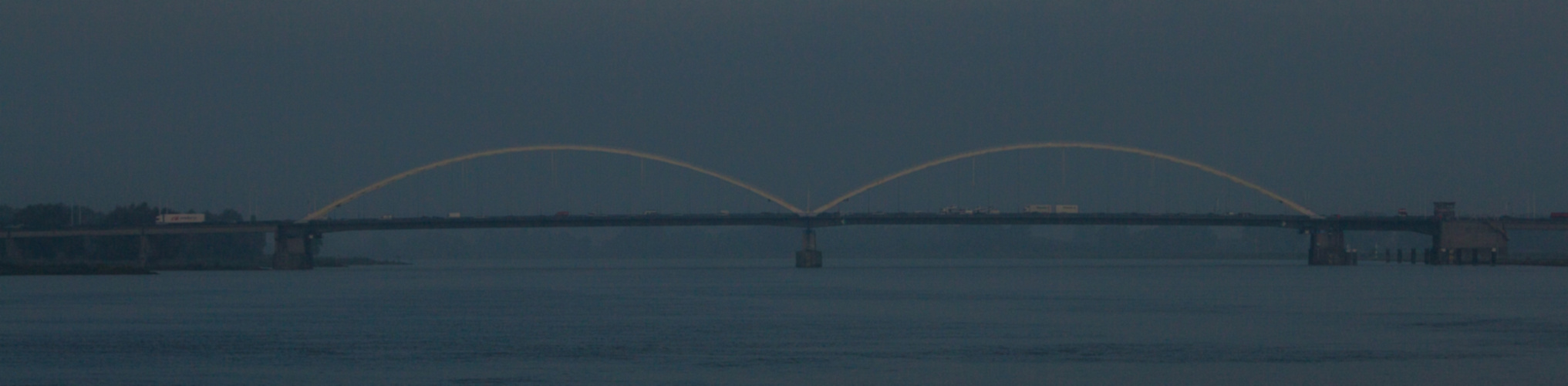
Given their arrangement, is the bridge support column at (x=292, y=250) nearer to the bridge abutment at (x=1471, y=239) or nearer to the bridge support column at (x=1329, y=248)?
the bridge support column at (x=1329, y=248)

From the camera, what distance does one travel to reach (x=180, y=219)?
18488 centimetres

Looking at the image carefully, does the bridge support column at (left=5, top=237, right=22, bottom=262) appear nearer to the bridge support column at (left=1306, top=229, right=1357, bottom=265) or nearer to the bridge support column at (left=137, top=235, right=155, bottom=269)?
the bridge support column at (left=137, top=235, right=155, bottom=269)

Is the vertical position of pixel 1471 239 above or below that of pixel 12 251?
below

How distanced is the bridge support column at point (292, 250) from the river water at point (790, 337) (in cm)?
8302

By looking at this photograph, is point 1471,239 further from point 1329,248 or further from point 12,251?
point 12,251

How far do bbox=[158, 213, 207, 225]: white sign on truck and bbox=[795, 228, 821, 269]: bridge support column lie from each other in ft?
201

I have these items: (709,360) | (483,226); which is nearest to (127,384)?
(709,360)

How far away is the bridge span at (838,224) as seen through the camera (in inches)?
6388

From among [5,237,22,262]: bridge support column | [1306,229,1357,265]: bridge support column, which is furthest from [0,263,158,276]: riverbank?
[1306,229,1357,265]: bridge support column

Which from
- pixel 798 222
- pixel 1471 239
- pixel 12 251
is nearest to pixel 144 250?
pixel 12 251

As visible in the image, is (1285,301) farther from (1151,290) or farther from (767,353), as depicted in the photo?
(767,353)

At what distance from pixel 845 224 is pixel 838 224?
→ 0.99m

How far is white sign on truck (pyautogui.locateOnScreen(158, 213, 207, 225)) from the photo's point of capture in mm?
174500

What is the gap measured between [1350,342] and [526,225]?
12625 cm
